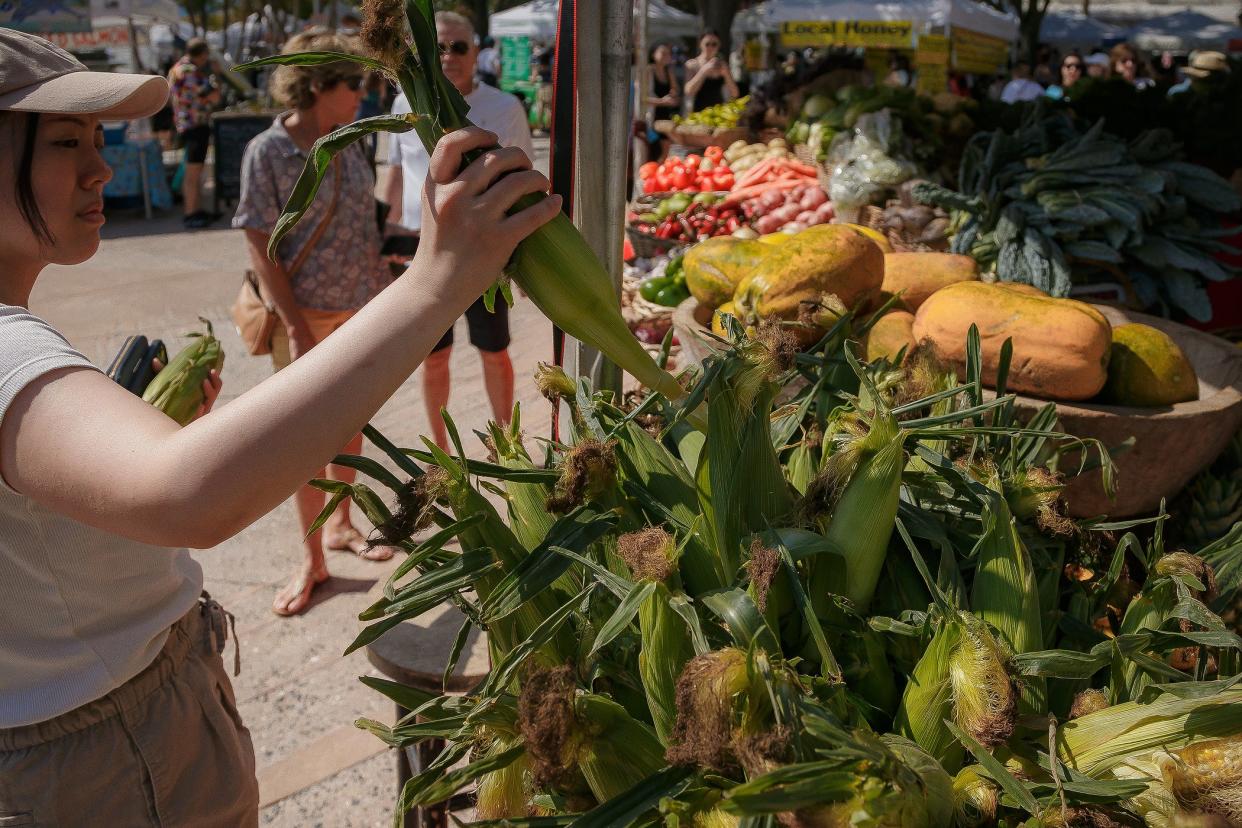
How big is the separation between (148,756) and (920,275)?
7.28ft

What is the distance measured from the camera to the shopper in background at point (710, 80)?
34.7 feet

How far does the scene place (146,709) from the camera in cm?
144

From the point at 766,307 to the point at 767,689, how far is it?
1508 millimetres

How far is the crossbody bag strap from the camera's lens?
3.47 meters

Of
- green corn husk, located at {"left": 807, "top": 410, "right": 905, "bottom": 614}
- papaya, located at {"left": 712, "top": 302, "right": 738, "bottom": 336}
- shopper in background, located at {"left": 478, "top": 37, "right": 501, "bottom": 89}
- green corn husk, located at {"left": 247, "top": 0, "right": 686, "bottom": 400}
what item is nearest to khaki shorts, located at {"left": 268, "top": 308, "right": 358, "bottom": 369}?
papaya, located at {"left": 712, "top": 302, "right": 738, "bottom": 336}

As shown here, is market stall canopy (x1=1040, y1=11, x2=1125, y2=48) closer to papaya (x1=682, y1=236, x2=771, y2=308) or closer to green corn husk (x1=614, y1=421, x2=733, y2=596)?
papaya (x1=682, y1=236, x2=771, y2=308)

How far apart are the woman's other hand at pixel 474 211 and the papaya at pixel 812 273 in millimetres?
1354

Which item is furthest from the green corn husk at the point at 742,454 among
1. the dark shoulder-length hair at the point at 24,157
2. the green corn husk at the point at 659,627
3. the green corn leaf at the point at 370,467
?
the dark shoulder-length hair at the point at 24,157

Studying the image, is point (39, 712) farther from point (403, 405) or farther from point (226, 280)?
point (226, 280)

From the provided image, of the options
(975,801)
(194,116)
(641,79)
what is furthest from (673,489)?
(194,116)

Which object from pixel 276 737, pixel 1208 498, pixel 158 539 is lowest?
pixel 276 737

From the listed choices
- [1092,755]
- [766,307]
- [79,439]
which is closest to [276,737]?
[766,307]

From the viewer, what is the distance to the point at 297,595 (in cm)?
357

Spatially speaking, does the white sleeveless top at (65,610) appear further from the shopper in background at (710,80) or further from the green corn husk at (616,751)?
the shopper in background at (710,80)
